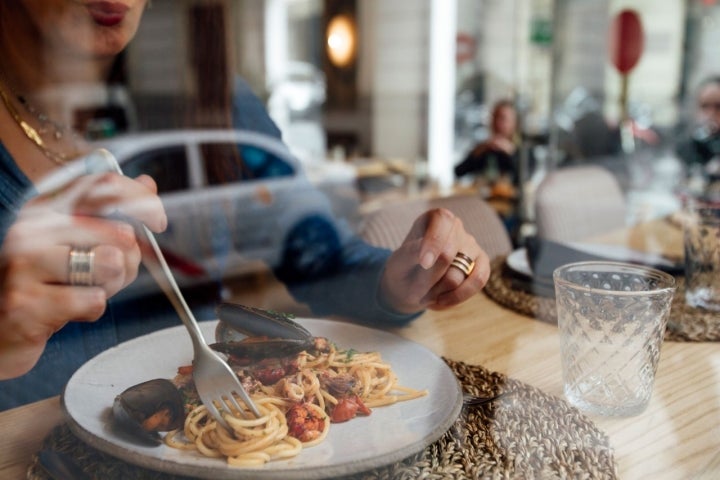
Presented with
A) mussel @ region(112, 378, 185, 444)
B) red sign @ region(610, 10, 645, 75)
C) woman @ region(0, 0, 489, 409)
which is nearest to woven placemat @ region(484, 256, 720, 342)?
woman @ region(0, 0, 489, 409)

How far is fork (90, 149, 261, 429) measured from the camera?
1.24ft

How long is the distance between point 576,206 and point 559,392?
3.62ft

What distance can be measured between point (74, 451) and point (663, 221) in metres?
1.22

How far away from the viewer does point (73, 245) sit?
0.34 metres

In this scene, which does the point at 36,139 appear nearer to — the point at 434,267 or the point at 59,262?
the point at 59,262

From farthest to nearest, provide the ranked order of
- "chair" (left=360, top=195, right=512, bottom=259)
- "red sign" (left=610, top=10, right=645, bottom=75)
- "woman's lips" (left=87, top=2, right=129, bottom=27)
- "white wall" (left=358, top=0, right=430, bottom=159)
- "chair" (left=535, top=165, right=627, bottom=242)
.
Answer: "white wall" (left=358, top=0, right=430, bottom=159)
"red sign" (left=610, top=10, right=645, bottom=75)
"chair" (left=535, top=165, right=627, bottom=242)
"chair" (left=360, top=195, right=512, bottom=259)
"woman's lips" (left=87, top=2, right=129, bottom=27)

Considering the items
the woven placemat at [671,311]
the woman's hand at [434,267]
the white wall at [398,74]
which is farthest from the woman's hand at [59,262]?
the white wall at [398,74]

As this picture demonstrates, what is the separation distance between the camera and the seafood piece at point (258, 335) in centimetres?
41

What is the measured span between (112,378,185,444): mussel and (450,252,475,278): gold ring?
10.3 inches

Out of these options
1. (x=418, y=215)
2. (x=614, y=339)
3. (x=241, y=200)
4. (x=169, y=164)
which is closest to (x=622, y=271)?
(x=614, y=339)

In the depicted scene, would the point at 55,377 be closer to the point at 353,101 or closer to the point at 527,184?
the point at 527,184

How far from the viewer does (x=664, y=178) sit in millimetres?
2586

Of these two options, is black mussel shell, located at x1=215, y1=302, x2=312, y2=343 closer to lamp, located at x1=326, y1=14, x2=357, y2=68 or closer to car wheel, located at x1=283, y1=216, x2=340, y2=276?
car wheel, located at x1=283, y1=216, x2=340, y2=276

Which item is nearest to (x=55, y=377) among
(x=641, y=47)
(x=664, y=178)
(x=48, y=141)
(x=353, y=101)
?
(x=48, y=141)
